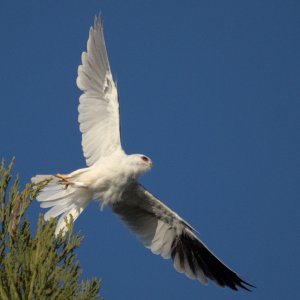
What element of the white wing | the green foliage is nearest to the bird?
the white wing

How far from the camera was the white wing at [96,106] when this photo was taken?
22.9ft

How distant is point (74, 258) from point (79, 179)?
8.30 feet

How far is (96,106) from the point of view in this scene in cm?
701

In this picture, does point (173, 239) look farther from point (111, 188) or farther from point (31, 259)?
point (31, 259)

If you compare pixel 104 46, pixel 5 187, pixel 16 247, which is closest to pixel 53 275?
pixel 16 247

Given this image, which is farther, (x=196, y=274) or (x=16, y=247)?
(x=196, y=274)

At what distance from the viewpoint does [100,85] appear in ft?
23.4

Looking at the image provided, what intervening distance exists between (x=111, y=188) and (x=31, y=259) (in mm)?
2982

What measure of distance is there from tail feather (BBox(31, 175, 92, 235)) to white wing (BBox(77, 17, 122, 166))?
14.9 inches

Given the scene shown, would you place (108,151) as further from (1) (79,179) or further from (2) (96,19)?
(2) (96,19)

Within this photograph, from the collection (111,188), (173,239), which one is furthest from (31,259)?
(173,239)

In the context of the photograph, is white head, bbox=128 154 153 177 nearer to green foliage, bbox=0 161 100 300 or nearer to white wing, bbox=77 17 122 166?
white wing, bbox=77 17 122 166

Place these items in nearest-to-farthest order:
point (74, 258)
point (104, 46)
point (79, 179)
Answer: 1. point (74, 258)
2. point (79, 179)
3. point (104, 46)

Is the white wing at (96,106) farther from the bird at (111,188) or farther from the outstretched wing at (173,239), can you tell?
the outstretched wing at (173,239)
